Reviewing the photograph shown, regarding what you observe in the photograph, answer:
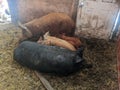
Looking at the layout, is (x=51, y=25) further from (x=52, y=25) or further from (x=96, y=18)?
(x=96, y=18)

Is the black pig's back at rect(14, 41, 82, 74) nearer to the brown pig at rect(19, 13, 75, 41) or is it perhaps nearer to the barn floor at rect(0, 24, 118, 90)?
the barn floor at rect(0, 24, 118, 90)

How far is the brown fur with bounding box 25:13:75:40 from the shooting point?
2.68m

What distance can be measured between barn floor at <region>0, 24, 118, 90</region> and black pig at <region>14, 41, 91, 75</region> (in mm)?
107

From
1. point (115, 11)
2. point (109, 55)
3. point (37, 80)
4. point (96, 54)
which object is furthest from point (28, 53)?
point (115, 11)

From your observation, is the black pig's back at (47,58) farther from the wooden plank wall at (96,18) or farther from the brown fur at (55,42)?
the wooden plank wall at (96,18)

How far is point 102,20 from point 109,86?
0.98 meters

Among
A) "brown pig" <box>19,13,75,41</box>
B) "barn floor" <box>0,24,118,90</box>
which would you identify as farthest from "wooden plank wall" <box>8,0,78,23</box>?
"barn floor" <box>0,24,118,90</box>

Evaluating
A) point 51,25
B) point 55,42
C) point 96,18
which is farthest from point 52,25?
point 96,18

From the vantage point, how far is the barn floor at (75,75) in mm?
2254

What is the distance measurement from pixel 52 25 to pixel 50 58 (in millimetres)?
668

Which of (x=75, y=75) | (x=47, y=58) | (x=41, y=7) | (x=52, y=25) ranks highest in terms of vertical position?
(x=41, y=7)

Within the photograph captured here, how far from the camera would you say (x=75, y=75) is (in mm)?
2395

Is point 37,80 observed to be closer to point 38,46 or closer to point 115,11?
point 38,46

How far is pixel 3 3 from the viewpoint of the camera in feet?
11.5
